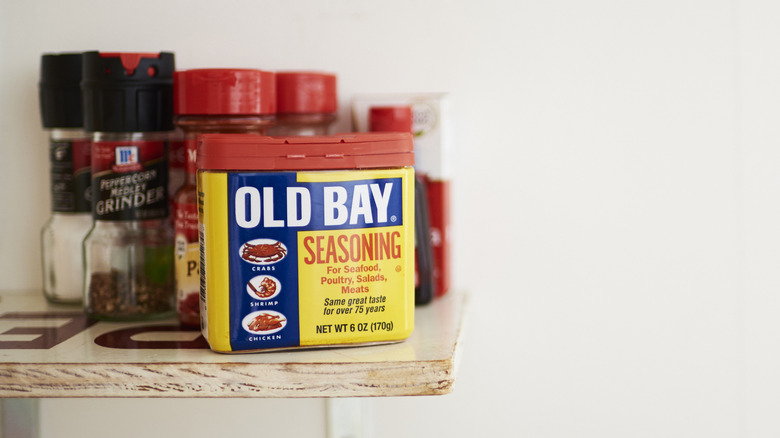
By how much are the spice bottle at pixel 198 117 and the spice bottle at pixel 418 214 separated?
11cm

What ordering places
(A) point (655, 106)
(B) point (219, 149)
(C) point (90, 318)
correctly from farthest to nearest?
(A) point (655, 106) → (C) point (90, 318) → (B) point (219, 149)

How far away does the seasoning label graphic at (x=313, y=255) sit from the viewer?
23.0 inches

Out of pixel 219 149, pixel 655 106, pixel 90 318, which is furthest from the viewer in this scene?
pixel 655 106

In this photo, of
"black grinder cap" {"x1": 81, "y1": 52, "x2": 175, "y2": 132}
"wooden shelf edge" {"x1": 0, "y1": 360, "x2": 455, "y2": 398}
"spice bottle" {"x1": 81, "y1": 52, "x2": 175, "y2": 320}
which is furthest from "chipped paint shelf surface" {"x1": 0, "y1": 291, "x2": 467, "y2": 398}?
"black grinder cap" {"x1": 81, "y1": 52, "x2": 175, "y2": 132}

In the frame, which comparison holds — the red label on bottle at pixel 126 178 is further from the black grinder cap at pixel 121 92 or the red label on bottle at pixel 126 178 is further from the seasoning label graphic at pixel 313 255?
the seasoning label graphic at pixel 313 255

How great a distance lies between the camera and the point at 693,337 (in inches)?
33.9

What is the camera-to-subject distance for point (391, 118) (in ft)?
2.45

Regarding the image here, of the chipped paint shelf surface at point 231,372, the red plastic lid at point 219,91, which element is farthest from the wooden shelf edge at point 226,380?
the red plastic lid at point 219,91

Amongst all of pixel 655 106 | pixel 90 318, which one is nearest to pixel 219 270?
pixel 90 318

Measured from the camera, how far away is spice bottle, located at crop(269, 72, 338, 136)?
749mm

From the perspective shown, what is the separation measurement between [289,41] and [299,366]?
42 cm

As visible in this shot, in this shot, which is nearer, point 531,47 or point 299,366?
point 299,366

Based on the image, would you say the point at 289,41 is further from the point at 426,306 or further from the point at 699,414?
the point at 699,414

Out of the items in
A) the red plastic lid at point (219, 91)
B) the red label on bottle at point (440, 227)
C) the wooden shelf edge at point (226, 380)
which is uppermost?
the red plastic lid at point (219, 91)
